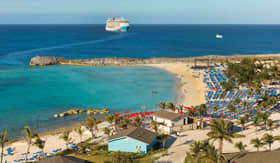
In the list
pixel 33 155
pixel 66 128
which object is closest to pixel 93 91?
pixel 66 128

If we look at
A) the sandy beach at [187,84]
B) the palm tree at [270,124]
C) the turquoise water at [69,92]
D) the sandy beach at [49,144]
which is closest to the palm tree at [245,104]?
the palm tree at [270,124]

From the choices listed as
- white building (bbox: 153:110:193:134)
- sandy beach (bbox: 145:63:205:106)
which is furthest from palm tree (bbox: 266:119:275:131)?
sandy beach (bbox: 145:63:205:106)

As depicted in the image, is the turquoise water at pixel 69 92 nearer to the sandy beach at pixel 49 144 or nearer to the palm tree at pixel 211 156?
the sandy beach at pixel 49 144

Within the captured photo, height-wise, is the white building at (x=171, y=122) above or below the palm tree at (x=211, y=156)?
below

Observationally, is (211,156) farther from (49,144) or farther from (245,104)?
(245,104)

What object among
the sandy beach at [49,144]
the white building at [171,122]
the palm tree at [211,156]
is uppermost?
the palm tree at [211,156]

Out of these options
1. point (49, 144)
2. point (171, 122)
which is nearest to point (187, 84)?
point (171, 122)

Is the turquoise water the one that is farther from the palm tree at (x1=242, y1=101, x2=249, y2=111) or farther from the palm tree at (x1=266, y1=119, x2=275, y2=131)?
the palm tree at (x1=266, y1=119, x2=275, y2=131)

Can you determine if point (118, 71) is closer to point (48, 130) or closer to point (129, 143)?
point (48, 130)
